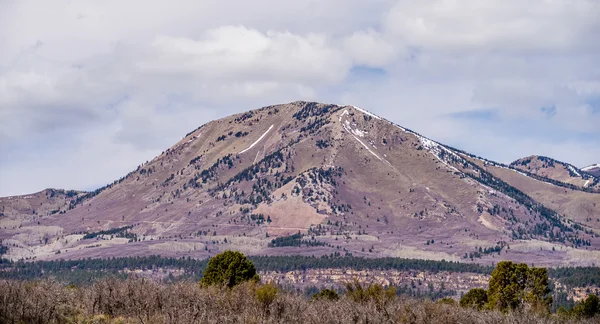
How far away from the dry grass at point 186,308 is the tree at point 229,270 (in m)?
28.3

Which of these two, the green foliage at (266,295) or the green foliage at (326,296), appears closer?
the green foliage at (266,295)

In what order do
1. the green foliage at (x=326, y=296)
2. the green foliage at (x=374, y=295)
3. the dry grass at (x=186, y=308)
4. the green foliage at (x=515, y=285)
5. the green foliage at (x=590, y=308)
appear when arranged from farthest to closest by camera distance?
the green foliage at (x=590, y=308), the green foliage at (x=515, y=285), the green foliage at (x=326, y=296), the green foliage at (x=374, y=295), the dry grass at (x=186, y=308)

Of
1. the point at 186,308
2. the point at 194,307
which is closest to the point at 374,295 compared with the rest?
the point at 186,308

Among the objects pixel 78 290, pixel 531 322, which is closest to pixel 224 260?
pixel 78 290

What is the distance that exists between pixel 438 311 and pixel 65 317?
30.0 m

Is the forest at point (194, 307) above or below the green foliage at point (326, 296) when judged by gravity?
above

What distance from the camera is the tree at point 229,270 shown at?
315 feet

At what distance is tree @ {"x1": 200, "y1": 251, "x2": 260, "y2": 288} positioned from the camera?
96.1 meters

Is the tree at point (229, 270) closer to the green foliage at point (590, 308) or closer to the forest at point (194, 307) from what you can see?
the forest at point (194, 307)

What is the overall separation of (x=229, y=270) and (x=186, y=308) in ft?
133

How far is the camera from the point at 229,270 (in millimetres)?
96688

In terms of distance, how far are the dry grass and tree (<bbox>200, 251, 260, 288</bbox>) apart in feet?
93.0

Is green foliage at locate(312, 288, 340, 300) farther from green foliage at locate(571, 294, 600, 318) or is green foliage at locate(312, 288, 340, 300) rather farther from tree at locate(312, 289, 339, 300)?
green foliage at locate(571, 294, 600, 318)

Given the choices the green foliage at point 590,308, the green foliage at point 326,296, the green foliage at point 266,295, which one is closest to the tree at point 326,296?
the green foliage at point 326,296
